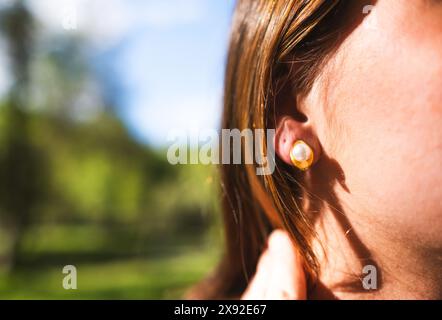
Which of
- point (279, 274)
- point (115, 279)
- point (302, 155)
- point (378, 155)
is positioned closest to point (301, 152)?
point (302, 155)

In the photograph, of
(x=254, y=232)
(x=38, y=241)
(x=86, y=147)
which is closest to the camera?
(x=254, y=232)

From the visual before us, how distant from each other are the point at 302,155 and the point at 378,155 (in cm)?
14

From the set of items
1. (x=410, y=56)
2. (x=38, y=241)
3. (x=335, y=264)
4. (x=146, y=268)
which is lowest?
(x=146, y=268)

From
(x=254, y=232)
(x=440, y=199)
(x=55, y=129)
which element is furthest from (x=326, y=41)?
(x=55, y=129)

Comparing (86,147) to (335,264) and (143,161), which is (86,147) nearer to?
(143,161)

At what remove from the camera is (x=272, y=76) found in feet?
3.12

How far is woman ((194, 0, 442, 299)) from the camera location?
867 mm

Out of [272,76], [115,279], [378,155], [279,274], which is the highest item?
[272,76]

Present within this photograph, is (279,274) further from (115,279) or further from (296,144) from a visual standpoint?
(115,279)

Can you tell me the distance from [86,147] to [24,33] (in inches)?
245

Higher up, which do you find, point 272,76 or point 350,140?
point 272,76

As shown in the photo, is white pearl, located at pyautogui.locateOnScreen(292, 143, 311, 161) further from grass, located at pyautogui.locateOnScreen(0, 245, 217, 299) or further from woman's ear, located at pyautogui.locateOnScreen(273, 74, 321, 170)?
grass, located at pyautogui.locateOnScreen(0, 245, 217, 299)

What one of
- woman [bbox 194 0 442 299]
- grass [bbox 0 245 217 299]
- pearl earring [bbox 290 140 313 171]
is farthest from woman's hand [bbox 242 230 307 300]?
grass [bbox 0 245 217 299]

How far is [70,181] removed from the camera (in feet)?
48.1
